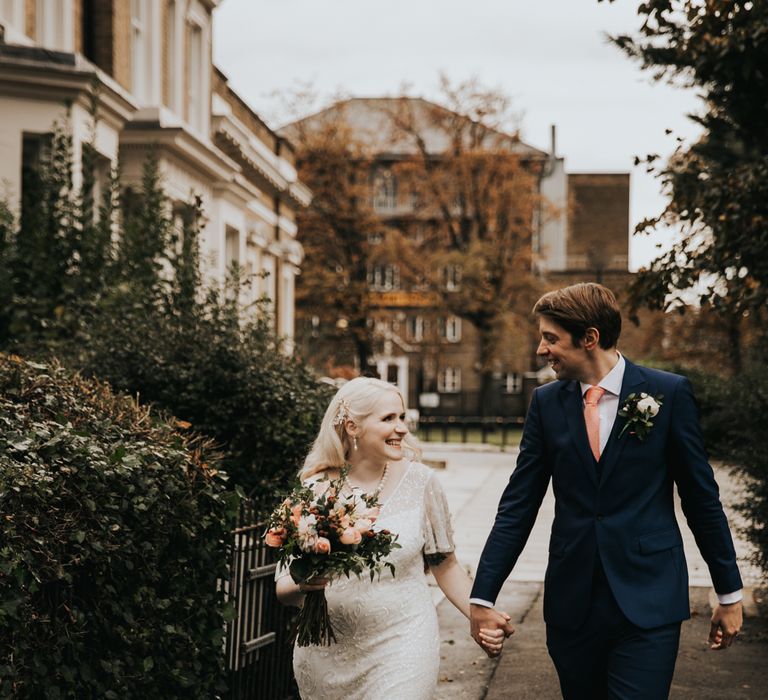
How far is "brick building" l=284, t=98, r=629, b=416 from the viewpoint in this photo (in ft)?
192

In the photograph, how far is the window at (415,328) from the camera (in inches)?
2351

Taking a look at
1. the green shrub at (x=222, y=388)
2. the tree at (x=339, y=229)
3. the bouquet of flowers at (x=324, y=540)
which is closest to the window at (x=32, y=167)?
the green shrub at (x=222, y=388)

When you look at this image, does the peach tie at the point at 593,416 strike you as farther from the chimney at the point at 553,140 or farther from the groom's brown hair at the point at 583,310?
the chimney at the point at 553,140

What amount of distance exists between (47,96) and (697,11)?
10.3 meters

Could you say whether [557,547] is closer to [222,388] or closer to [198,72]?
[222,388]

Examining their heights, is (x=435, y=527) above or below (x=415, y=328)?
above

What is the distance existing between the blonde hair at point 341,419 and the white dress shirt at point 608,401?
81 centimetres

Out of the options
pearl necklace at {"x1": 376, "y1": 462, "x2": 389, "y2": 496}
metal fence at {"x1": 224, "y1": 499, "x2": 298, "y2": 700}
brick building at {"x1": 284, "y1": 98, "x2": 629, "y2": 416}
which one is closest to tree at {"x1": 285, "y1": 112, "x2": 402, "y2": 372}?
brick building at {"x1": 284, "y1": 98, "x2": 629, "y2": 416}

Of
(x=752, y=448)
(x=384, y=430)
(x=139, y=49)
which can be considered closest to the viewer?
(x=384, y=430)

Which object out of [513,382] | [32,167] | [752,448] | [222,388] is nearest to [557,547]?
[222,388]

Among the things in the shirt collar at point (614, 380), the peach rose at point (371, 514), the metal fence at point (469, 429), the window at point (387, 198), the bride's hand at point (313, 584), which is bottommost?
the metal fence at point (469, 429)

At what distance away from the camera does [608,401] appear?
482 centimetres

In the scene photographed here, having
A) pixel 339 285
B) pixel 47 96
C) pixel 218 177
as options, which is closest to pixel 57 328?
pixel 47 96

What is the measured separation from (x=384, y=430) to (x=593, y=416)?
0.86 metres
